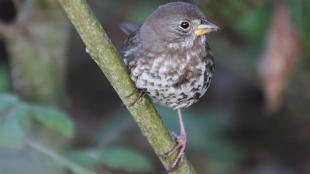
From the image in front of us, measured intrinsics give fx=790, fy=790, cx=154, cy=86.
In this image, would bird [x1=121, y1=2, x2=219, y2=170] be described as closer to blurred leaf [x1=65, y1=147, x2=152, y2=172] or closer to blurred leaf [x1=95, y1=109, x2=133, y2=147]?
blurred leaf [x1=65, y1=147, x2=152, y2=172]

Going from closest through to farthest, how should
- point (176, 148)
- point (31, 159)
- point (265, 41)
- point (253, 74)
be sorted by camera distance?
point (176, 148) < point (31, 159) < point (265, 41) < point (253, 74)

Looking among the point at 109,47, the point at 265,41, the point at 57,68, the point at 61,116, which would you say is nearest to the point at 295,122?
the point at 265,41

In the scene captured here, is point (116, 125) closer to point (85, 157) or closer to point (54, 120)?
point (85, 157)

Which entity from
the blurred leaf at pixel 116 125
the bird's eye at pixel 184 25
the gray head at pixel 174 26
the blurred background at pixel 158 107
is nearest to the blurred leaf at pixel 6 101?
the blurred background at pixel 158 107

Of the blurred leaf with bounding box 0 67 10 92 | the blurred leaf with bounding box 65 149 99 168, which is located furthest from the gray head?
the blurred leaf with bounding box 0 67 10 92

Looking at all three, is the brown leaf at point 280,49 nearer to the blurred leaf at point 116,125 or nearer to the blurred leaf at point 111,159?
the blurred leaf at point 111,159

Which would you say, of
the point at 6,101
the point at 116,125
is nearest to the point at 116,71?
the point at 6,101

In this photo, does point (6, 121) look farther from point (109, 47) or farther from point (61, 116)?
point (109, 47)
